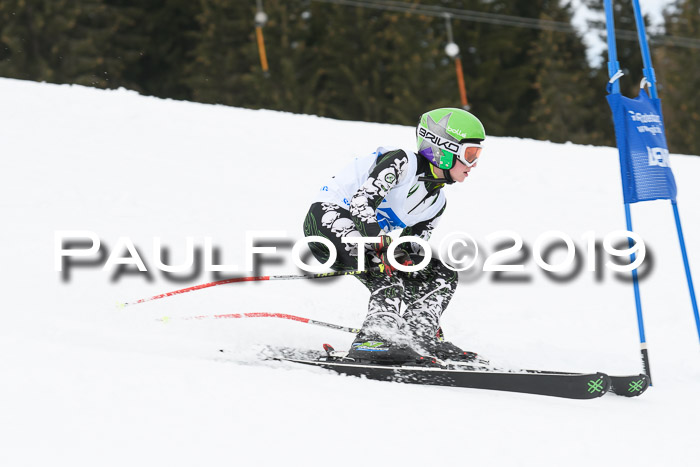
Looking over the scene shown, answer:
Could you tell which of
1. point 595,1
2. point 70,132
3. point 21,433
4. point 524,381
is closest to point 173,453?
point 21,433

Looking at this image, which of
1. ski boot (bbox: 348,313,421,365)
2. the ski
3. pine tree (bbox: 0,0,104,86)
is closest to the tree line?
pine tree (bbox: 0,0,104,86)

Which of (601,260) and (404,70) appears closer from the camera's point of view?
(601,260)

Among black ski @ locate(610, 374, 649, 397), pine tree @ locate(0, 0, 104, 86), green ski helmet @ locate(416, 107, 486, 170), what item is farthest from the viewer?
pine tree @ locate(0, 0, 104, 86)

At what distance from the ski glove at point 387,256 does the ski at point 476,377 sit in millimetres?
483

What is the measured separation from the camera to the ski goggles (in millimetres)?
4207

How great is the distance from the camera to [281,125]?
10883 millimetres

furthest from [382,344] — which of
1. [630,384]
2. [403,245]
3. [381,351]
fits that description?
[630,384]

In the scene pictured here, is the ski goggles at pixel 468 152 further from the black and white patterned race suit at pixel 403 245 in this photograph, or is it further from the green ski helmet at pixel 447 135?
the black and white patterned race suit at pixel 403 245

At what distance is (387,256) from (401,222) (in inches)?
13.9

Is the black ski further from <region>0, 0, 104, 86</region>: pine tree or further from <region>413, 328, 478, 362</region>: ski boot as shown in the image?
<region>0, 0, 104, 86</region>: pine tree

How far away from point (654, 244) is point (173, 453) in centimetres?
598

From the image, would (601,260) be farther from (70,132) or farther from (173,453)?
(70,132)

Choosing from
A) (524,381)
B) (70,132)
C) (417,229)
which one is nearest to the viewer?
(524,381)

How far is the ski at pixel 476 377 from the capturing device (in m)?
3.75
